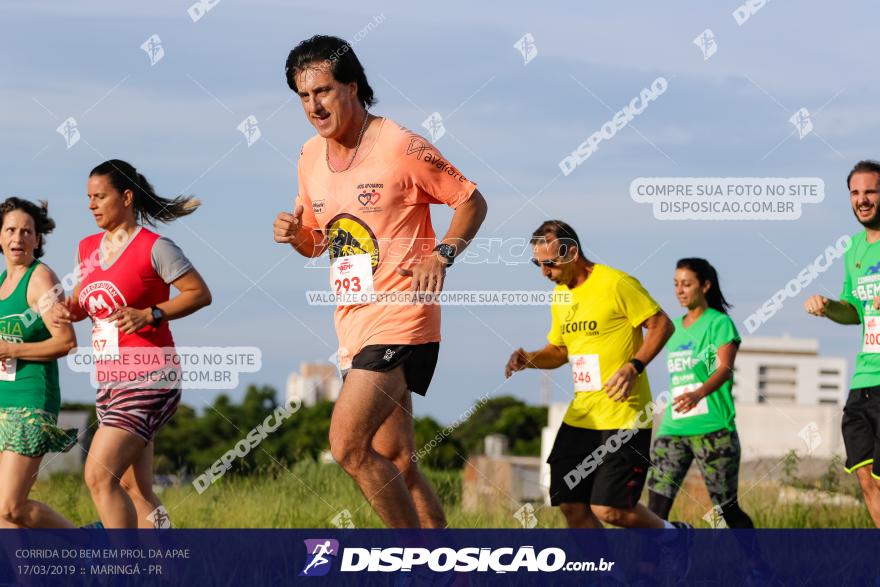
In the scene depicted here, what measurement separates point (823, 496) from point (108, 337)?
5.91 metres

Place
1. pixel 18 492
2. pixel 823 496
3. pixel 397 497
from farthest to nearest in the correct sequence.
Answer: pixel 823 496, pixel 18 492, pixel 397 497

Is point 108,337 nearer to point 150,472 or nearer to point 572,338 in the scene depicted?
point 150,472

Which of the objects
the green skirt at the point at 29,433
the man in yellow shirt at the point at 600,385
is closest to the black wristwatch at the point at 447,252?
the man in yellow shirt at the point at 600,385

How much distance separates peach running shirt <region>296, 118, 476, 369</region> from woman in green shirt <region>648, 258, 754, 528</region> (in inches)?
97.8

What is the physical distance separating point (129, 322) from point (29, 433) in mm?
817

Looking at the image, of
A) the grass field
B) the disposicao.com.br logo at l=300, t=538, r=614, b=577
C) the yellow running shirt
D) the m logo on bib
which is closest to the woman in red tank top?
the m logo on bib

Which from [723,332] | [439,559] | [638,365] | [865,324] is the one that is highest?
[723,332]

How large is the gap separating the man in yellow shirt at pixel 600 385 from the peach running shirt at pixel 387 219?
139 cm

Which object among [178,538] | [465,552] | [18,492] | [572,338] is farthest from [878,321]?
[18,492]

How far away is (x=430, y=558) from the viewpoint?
555 cm

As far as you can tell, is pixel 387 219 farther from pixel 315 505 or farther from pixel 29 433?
pixel 315 505

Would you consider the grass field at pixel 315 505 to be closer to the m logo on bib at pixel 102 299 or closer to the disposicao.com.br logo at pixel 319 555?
the disposicao.com.br logo at pixel 319 555

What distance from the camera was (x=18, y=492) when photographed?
5.97 m

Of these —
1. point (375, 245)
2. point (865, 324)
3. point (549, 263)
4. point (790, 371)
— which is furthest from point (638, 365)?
point (790, 371)
